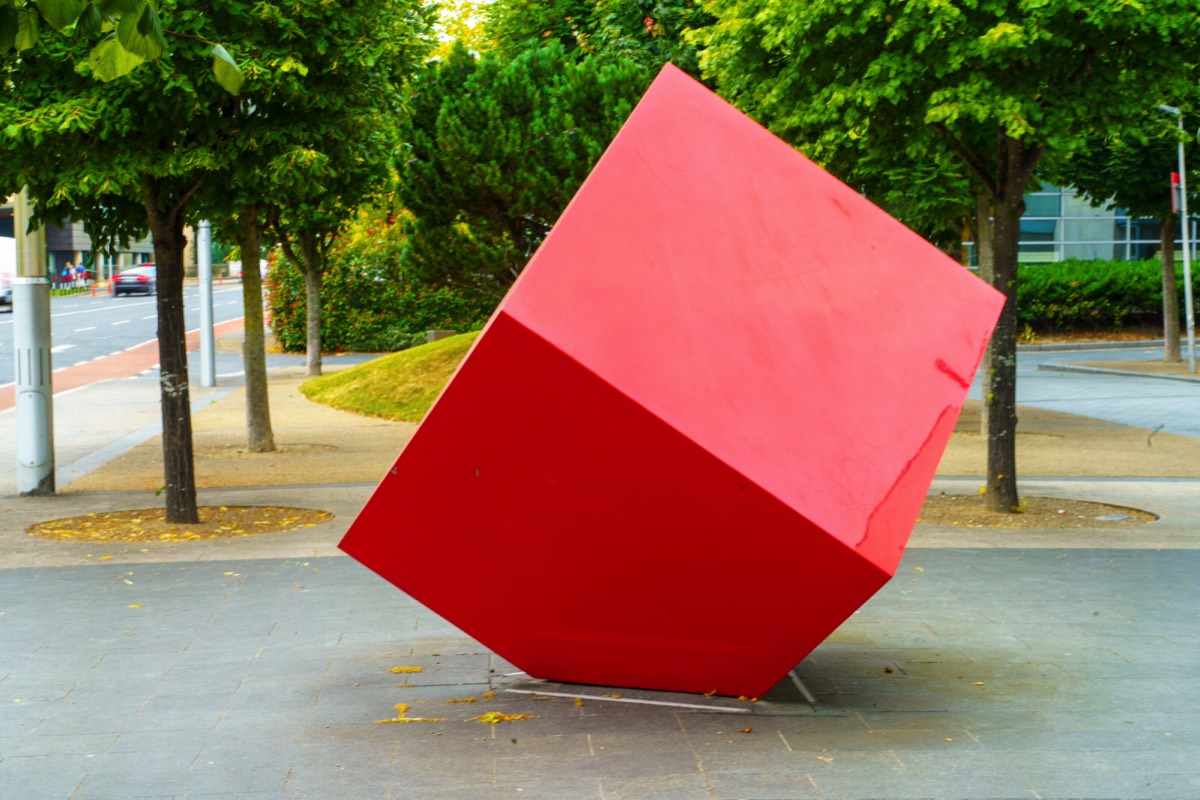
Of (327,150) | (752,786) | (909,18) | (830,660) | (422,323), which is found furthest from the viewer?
(422,323)

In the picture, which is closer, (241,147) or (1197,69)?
(241,147)

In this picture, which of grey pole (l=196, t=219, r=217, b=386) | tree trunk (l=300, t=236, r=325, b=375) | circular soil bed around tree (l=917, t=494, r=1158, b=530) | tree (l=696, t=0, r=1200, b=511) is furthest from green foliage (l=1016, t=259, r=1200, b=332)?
tree (l=696, t=0, r=1200, b=511)

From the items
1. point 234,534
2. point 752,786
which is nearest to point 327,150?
point 234,534

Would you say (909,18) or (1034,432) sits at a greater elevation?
(909,18)

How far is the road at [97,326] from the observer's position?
31761 mm

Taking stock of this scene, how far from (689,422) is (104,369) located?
2627 cm

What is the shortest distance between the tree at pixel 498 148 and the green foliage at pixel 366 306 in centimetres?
1438

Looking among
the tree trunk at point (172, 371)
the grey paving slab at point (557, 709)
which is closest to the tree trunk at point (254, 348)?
the tree trunk at point (172, 371)

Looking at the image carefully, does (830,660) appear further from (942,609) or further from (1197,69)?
(1197,69)

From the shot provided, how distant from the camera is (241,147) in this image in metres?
9.70

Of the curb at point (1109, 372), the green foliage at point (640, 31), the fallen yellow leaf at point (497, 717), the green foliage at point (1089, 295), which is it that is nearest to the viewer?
the fallen yellow leaf at point (497, 717)

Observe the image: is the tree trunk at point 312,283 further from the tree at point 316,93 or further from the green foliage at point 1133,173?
the green foliage at point 1133,173

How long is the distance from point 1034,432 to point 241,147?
1067 centimetres

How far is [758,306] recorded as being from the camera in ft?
16.4
